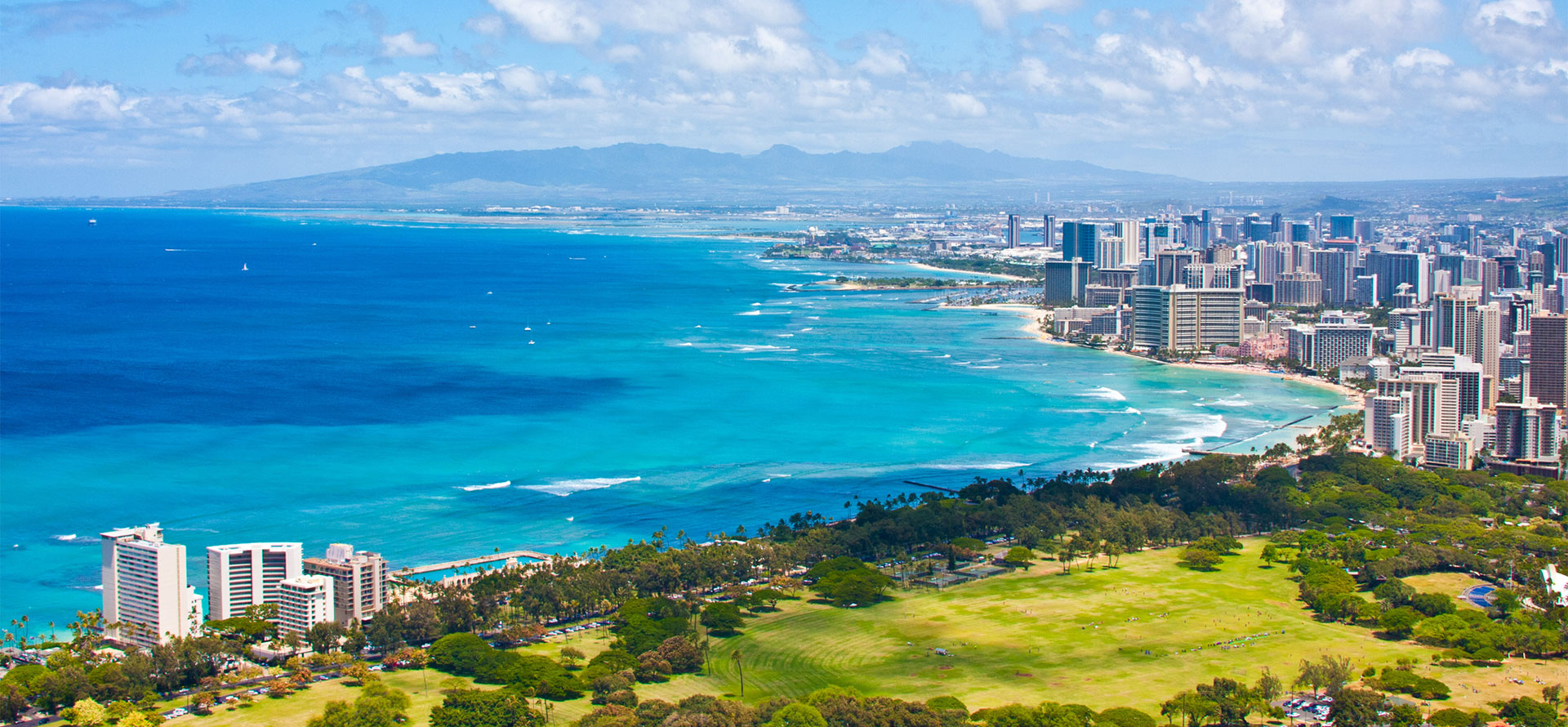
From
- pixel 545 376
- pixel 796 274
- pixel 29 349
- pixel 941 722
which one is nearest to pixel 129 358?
pixel 29 349

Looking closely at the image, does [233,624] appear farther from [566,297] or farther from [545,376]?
[566,297]

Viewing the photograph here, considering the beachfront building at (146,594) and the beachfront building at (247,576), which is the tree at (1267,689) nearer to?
the beachfront building at (247,576)

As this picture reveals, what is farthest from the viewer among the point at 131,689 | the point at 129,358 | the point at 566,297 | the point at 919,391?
the point at 566,297

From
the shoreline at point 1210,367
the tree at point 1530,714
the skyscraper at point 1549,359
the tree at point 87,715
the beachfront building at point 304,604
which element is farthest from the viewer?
the shoreline at point 1210,367

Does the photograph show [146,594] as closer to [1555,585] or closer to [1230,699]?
[1230,699]

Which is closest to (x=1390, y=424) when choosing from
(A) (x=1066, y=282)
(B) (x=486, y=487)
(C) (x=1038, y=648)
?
(C) (x=1038, y=648)

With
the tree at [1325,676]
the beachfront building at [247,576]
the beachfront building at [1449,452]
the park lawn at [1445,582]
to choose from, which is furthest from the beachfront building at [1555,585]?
the beachfront building at [247,576]
